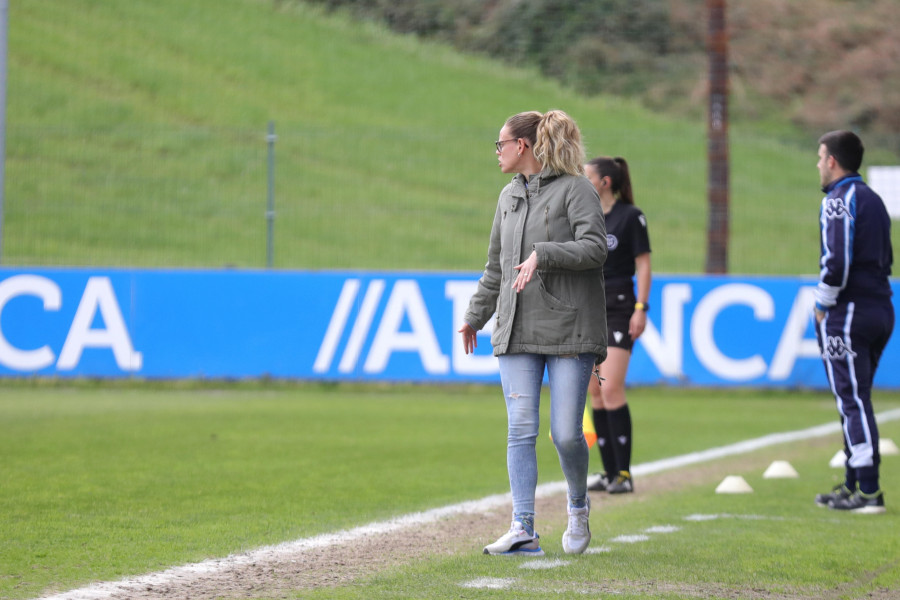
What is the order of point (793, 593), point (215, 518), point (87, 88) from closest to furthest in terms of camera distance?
point (793, 593)
point (215, 518)
point (87, 88)

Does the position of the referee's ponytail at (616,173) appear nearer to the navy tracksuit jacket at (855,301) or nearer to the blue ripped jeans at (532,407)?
the navy tracksuit jacket at (855,301)

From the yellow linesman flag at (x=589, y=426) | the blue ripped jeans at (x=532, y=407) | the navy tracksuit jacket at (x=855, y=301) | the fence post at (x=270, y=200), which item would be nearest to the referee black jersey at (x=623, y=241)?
the yellow linesman flag at (x=589, y=426)

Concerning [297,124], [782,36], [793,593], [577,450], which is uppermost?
[782,36]

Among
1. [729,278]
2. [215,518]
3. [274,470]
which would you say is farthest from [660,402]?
[215,518]

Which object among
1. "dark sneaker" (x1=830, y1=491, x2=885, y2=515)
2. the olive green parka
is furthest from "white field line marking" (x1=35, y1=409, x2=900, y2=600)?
"dark sneaker" (x1=830, y1=491, x2=885, y2=515)

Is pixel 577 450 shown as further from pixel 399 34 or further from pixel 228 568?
pixel 399 34

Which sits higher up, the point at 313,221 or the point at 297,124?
the point at 297,124

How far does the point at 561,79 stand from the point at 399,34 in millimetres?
5330

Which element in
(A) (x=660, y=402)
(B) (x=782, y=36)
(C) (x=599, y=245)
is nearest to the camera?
(C) (x=599, y=245)

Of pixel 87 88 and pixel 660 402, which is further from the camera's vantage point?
pixel 87 88

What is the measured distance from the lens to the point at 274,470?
848 centimetres

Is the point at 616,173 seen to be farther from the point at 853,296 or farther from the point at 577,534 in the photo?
the point at 577,534

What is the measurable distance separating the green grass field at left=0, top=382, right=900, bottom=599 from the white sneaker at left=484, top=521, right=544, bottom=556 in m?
0.10

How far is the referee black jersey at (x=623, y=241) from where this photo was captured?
7980 mm
